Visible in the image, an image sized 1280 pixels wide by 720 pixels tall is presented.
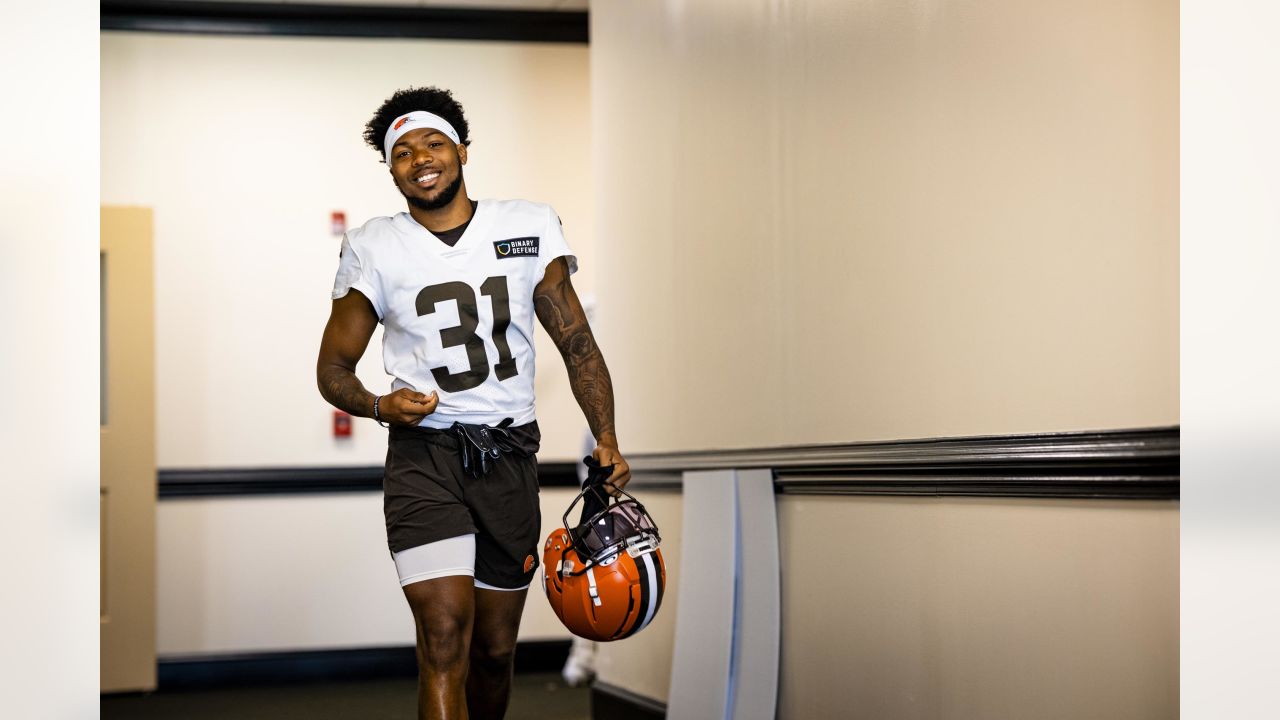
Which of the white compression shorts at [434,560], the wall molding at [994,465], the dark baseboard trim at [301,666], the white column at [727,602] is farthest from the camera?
the dark baseboard trim at [301,666]

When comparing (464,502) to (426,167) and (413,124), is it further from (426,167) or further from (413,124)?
(413,124)

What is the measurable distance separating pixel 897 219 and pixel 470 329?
41.2 inches

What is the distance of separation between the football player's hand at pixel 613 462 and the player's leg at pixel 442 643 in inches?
16.6

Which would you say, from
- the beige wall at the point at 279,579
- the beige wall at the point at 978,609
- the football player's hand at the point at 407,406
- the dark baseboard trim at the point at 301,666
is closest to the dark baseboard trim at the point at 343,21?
the beige wall at the point at 279,579

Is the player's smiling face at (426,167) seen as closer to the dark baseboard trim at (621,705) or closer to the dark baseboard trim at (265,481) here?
the dark baseboard trim at (621,705)

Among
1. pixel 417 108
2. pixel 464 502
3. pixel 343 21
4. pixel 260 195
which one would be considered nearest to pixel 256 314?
pixel 260 195

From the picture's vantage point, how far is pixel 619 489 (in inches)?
130

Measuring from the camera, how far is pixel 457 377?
3344mm

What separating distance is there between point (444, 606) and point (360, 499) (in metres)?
4.20

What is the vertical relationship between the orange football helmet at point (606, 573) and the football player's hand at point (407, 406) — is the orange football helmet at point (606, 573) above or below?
below

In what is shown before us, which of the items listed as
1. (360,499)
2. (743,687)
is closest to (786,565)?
(743,687)

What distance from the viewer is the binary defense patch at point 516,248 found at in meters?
3.43

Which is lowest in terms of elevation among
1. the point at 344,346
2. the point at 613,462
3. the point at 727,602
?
the point at 727,602
